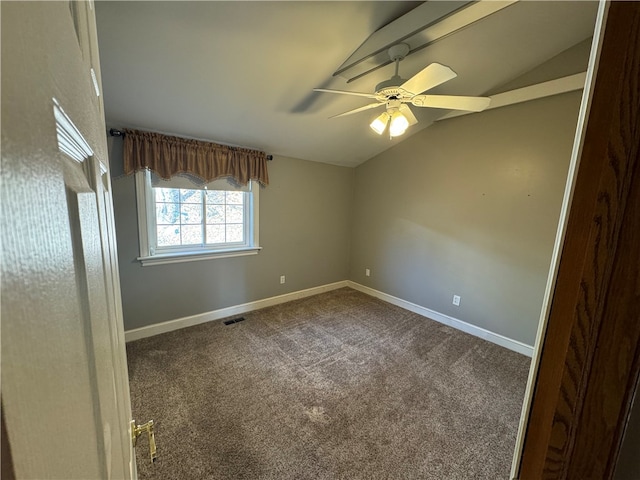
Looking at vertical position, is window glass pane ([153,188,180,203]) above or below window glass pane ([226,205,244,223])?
above

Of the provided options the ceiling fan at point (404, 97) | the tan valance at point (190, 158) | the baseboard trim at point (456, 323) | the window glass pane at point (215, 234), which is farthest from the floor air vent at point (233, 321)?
the ceiling fan at point (404, 97)

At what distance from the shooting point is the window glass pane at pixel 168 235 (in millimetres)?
2779

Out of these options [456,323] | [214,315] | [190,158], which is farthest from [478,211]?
[214,315]

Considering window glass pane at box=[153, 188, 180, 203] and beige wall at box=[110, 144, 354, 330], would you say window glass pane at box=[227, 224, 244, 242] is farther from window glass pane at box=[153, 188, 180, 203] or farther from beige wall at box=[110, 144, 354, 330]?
window glass pane at box=[153, 188, 180, 203]

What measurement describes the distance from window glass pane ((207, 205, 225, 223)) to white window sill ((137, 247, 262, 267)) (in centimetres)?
36

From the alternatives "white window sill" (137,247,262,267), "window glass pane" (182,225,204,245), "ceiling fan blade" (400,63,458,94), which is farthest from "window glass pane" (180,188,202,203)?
"ceiling fan blade" (400,63,458,94)

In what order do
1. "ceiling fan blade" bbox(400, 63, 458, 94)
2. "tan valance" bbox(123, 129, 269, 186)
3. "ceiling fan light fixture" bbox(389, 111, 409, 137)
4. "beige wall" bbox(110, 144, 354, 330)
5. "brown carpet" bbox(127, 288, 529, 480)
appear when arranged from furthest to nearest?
1. "beige wall" bbox(110, 144, 354, 330)
2. "tan valance" bbox(123, 129, 269, 186)
3. "ceiling fan light fixture" bbox(389, 111, 409, 137)
4. "brown carpet" bbox(127, 288, 529, 480)
5. "ceiling fan blade" bbox(400, 63, 458, 94)

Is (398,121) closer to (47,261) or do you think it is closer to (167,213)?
(47,261)

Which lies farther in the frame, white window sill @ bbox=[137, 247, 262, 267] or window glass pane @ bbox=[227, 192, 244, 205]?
window glass pane @ bbox=[227, 192, 244, 205]

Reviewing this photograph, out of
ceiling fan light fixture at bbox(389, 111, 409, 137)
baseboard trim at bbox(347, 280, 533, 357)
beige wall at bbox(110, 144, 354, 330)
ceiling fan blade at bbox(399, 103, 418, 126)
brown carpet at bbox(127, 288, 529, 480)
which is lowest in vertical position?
brown carpet at bbox(127, 288, 529, 480)

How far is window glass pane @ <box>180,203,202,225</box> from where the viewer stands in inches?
114

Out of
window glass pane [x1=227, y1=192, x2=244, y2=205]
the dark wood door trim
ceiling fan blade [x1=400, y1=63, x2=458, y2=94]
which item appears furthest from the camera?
window glass pane [x1=227, y1=192, x2=244, y2=205]

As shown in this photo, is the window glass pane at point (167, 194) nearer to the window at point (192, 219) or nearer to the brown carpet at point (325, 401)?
the window at point (192, 219)

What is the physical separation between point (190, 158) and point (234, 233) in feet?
3.24
